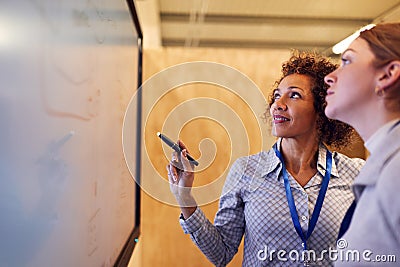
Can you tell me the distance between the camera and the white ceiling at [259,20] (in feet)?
10.9

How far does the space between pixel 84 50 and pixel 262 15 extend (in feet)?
10.5

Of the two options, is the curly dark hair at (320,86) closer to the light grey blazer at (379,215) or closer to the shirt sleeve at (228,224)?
the shirt sleeve at (228,224)

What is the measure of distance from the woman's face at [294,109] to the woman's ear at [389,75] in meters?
0.62

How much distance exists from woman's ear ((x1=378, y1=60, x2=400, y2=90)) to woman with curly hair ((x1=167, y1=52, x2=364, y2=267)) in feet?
1.90

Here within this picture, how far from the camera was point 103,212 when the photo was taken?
3.46 ft

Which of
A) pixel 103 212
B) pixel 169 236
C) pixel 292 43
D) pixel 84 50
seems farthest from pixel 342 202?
pixel 292 43

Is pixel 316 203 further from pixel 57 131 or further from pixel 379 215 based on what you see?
pixel 57 131

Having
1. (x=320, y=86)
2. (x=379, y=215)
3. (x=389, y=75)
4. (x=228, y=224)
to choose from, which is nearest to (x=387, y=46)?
(x=389, y=75)

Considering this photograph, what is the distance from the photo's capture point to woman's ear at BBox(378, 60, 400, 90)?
546 millimetres

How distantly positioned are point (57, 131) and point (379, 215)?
0.53m

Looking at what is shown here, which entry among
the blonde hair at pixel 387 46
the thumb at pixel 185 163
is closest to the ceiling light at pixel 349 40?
the blonde hair at pixel 387 46

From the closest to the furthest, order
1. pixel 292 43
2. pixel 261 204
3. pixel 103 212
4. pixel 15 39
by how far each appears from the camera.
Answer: pixel 15 39 → pixel 103 212 → pixel 261 204 → pixel 292 43

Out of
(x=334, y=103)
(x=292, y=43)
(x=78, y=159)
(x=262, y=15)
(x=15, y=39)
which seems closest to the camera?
(x=15, y=39)

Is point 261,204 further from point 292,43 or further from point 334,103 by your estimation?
point 292,43
